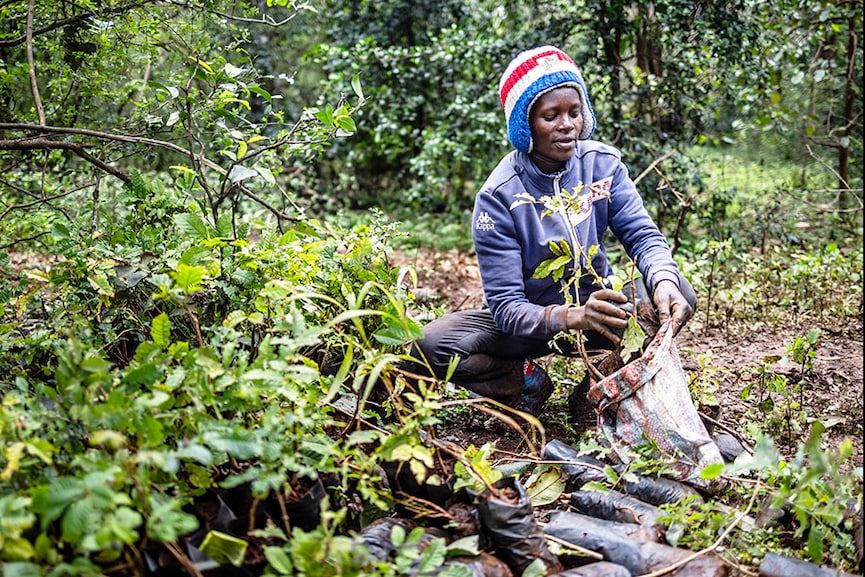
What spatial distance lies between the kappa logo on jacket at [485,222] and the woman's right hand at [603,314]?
53cm

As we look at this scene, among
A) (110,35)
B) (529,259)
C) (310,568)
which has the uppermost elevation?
(110,35)

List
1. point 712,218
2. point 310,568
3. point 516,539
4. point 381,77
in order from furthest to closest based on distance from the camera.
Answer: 1. point 381,77
2. point 712,218
3. point 516,539
4. point 310,568

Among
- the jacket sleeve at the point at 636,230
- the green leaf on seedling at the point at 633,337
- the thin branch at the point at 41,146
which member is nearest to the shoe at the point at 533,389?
the jacket sleeve at the point at 636,230

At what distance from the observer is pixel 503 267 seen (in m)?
2.86

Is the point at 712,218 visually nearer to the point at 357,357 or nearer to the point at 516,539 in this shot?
the point at 357,357

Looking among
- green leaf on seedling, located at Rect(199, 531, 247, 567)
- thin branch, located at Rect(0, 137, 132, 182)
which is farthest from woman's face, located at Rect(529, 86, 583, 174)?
green leaf on seedling, located at Rect(199, 531, 247, 567)

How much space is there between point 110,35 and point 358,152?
404 centimetres

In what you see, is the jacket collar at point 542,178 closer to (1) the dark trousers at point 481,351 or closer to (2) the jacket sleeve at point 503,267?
(2) the jacket sleeve at point 503,267

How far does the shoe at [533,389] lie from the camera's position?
3168 mm

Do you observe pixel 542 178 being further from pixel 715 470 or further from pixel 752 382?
pixel 715 470

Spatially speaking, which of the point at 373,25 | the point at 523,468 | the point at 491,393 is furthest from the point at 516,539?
the point at 373,25

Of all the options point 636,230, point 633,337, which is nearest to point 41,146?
point 633,337

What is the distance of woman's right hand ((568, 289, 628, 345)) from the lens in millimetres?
2455

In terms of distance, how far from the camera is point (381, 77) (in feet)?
22.3
